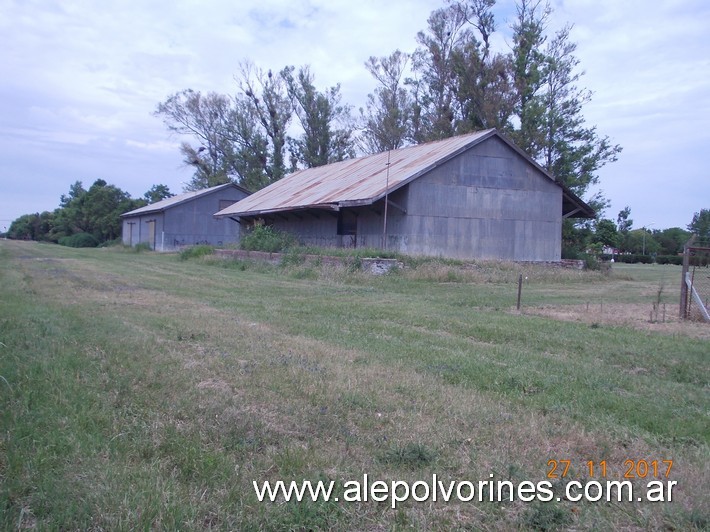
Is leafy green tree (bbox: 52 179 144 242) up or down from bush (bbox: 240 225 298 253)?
up

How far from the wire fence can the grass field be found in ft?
6.00

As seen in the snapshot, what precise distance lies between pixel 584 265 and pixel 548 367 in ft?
85.3

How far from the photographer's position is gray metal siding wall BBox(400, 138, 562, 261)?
28469 mm

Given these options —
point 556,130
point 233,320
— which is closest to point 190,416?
point 233,320

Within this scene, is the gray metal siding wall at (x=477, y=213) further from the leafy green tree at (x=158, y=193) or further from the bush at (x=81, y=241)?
the leafy green tree at (x=158, y=193)

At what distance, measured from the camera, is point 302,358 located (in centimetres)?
829

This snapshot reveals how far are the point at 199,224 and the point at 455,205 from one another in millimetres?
31829

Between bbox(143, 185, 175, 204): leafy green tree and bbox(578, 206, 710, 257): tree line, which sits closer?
bbox(578, 206, 710, 257): tree line

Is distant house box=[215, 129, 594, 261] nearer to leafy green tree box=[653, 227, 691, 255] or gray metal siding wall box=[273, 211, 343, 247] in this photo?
gray metal siding wall box=[273, 211, 343, 247]

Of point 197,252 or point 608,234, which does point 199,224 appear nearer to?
point 197,252

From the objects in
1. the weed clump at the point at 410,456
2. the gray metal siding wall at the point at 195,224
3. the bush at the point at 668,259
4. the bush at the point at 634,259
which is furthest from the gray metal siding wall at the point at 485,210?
the bush at the point at 634,259

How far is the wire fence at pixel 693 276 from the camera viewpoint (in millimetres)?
13625

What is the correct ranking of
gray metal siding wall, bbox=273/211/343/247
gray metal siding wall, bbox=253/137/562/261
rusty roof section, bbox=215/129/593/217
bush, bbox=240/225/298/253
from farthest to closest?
gray metal siding wall, bbox=273/211/343/247, bush, bbox=240/225/298/253, gray metal siding wall, bbox=253/137/562/261, rusty roof section, bbox=215/129/593/217

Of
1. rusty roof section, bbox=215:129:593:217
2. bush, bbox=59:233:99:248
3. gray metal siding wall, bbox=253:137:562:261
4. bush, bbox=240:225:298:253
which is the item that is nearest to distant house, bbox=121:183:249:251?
rusty roof section, bbox=215:129:593:217
